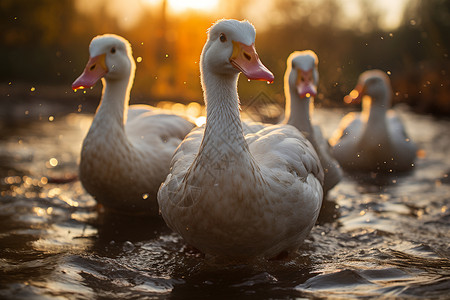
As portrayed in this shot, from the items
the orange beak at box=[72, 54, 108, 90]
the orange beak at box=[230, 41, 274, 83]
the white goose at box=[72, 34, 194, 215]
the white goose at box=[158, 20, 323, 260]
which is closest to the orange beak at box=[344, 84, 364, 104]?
the white goose at box=[72, 34, 194, 215]

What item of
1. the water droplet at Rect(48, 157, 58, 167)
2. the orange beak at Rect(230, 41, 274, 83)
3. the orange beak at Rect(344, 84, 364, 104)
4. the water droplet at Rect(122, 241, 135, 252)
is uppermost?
the orange beak at Rect(344, 84, 364, 104)

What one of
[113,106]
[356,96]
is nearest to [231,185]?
[113,106]

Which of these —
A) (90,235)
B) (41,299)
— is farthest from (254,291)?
(90,235)

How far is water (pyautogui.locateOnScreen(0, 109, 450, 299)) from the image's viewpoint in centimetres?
331

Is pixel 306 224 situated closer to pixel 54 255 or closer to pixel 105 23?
pixel 54 255

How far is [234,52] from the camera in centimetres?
338

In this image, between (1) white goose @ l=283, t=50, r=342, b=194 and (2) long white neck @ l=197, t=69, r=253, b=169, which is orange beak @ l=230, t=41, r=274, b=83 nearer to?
(2) long white neck @ l=197, t=69, r=253, b=169

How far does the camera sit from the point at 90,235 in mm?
4848

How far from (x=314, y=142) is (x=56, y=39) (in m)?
17.8

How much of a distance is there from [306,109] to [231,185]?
2773mm

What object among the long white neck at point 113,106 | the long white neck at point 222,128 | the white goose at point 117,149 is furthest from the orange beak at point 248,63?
the long white neck at point 113,106

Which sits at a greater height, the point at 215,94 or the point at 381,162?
the point at 215,94

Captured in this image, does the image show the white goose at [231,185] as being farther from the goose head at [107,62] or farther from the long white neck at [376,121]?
the long white neck at [376,121]

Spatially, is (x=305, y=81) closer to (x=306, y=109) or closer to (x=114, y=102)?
(x=306, y=109)
